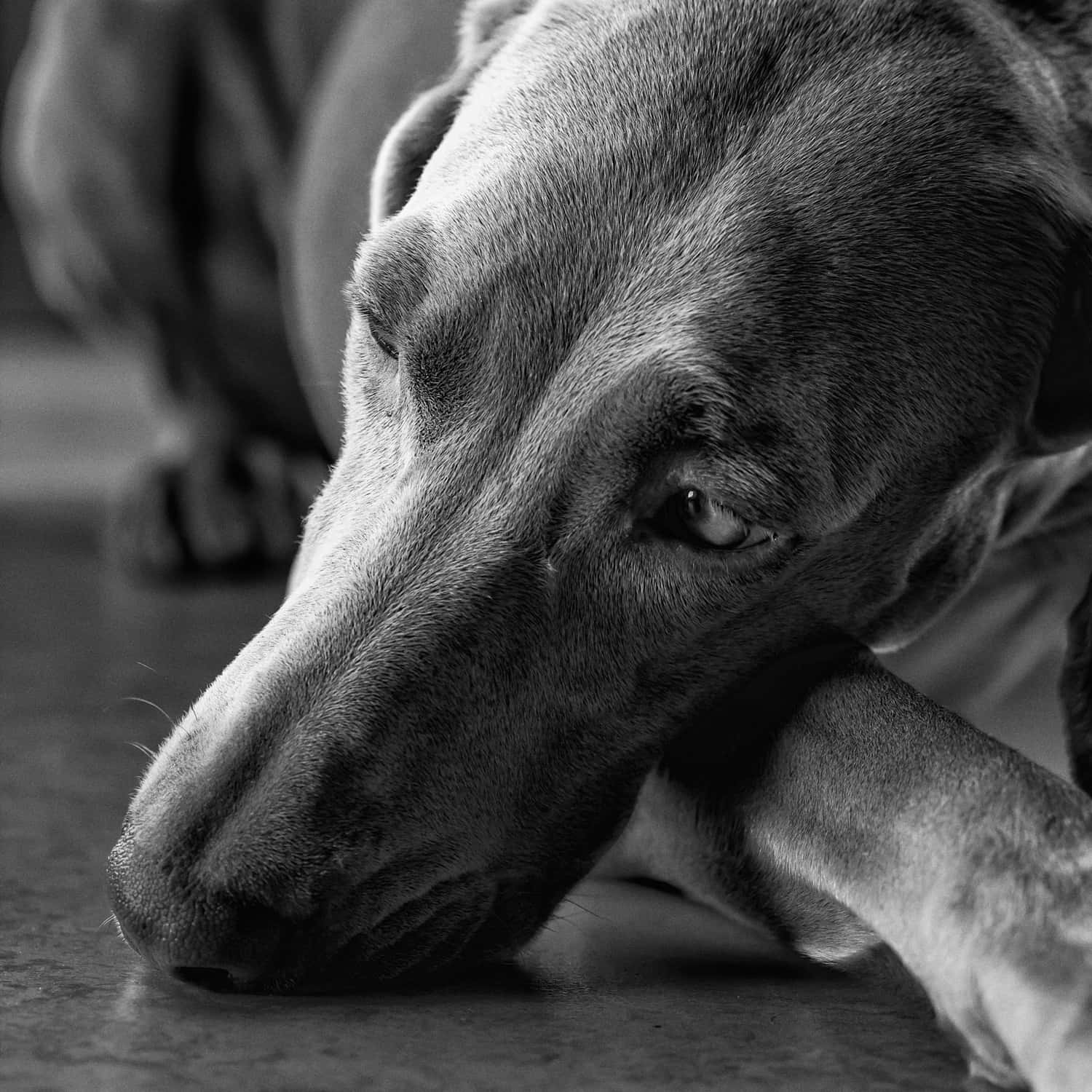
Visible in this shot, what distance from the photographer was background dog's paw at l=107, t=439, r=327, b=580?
142 inches

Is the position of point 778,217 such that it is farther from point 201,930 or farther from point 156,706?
point 156,706

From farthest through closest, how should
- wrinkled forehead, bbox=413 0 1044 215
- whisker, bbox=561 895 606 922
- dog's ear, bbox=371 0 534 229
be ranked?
dog's ear, bbox=371 0 534 229 < whisker, bbox=561 895 606 922 < wrinkled forehead, bbox=413 0 1044 215

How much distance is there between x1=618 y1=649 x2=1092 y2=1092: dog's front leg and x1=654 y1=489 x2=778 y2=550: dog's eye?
163 mm

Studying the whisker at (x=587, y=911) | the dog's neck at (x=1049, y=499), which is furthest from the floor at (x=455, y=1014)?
the dog's neck at (x=1049, y=499)

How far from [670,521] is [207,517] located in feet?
7.78

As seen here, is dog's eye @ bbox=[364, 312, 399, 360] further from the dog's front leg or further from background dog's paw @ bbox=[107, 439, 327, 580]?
background dog's paw @ bbox=[107, 439, 327, 580]

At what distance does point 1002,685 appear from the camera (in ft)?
6.63

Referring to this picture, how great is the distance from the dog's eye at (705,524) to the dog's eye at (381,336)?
285 mm

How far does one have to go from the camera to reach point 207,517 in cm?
365

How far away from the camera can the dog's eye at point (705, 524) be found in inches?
54.9

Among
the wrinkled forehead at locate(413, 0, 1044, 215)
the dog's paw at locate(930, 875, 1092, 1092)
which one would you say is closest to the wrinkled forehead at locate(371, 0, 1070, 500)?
the wrinkled forehead at locate(413, 0, 1044, 215)

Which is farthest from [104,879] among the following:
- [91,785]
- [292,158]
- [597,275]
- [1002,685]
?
[292,158]

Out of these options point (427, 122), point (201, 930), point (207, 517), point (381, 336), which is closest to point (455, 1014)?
point (201, 930)

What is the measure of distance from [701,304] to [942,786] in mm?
409
